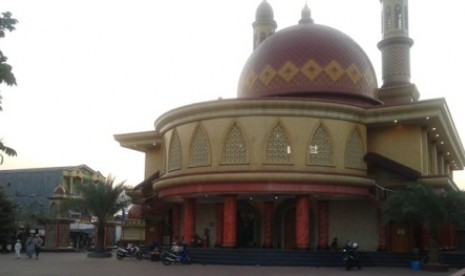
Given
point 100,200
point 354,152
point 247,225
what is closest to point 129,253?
point 100,200

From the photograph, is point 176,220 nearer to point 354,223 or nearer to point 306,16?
point 354,223

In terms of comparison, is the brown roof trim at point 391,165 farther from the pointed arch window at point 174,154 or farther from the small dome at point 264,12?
the small dome at point 264,12

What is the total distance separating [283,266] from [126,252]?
874 centimetres

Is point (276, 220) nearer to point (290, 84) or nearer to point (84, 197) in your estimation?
point (290, 84)

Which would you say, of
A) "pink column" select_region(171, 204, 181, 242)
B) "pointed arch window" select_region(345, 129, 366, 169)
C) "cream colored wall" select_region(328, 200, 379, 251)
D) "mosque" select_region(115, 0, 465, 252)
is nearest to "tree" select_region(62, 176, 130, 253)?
"mosque" select_region(115, 0, 465, 252)

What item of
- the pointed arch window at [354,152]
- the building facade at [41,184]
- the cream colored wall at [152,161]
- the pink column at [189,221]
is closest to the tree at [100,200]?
the cream colored wall at [152,161]

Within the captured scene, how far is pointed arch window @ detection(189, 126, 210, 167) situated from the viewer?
2753 centimetres

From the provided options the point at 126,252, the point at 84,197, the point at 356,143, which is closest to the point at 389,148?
the point at 356,143

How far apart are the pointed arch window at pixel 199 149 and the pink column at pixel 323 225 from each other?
6.12 m

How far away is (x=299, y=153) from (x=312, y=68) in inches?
261

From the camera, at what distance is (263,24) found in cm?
4753

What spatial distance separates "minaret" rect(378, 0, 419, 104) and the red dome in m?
2.69

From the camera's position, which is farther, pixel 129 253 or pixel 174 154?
pixel 174 154

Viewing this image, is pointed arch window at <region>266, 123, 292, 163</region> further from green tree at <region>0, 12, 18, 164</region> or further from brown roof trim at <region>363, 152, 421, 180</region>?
green tree at <region>0, 12, 18, 164</region>
